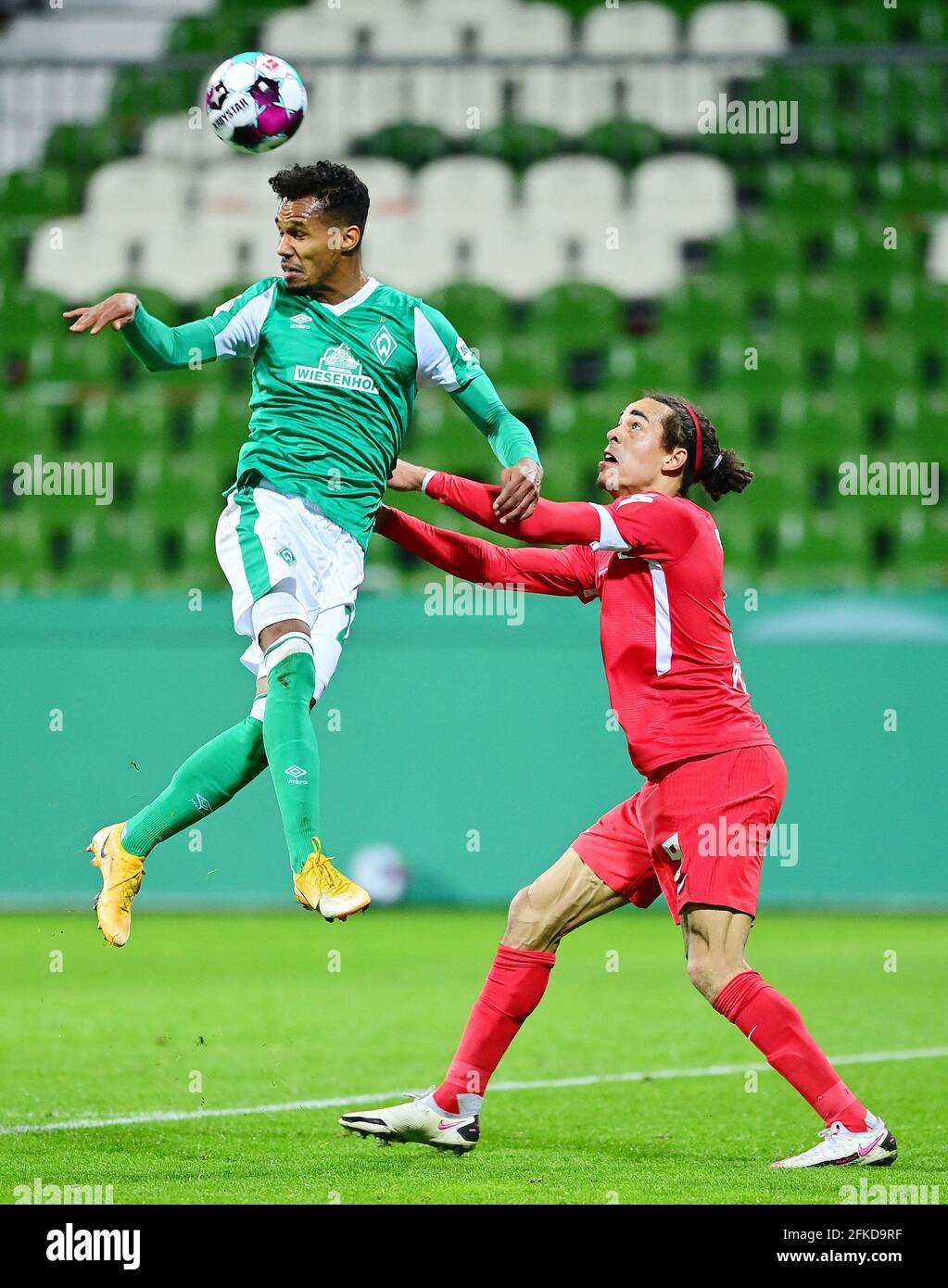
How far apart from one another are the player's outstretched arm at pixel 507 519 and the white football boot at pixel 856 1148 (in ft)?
6.45

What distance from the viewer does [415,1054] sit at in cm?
807

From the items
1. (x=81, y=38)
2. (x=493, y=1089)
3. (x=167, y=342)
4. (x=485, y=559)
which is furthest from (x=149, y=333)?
(x=81, y=38)

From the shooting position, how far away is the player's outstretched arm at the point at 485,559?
5.98 m

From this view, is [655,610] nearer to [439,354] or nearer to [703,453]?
[703,453]

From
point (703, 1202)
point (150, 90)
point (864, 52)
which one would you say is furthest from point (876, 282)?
point (703, 1202)

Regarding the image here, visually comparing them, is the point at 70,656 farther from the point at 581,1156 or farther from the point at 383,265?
the point at 581,1156

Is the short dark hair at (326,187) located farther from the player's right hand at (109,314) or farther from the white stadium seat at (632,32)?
the white stadium seat at (632,32)

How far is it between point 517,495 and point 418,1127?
2046mm

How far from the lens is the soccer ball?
6.12 metres

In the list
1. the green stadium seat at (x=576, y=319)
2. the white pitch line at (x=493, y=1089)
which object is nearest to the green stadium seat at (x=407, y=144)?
the green stadium seat at (x=576, y=319)

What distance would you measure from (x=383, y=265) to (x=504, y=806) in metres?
5.82

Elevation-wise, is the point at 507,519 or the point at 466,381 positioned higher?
the point at 466,381

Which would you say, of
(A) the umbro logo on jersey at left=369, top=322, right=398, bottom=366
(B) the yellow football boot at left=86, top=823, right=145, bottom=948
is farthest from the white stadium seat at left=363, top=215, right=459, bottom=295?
(B) the yellow football boot at left=86, top=823, right=145, bottom=948

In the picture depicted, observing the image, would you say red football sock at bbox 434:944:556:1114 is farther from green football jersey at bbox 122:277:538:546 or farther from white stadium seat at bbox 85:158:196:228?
white stadium seat at bbox 85:158:196:228
